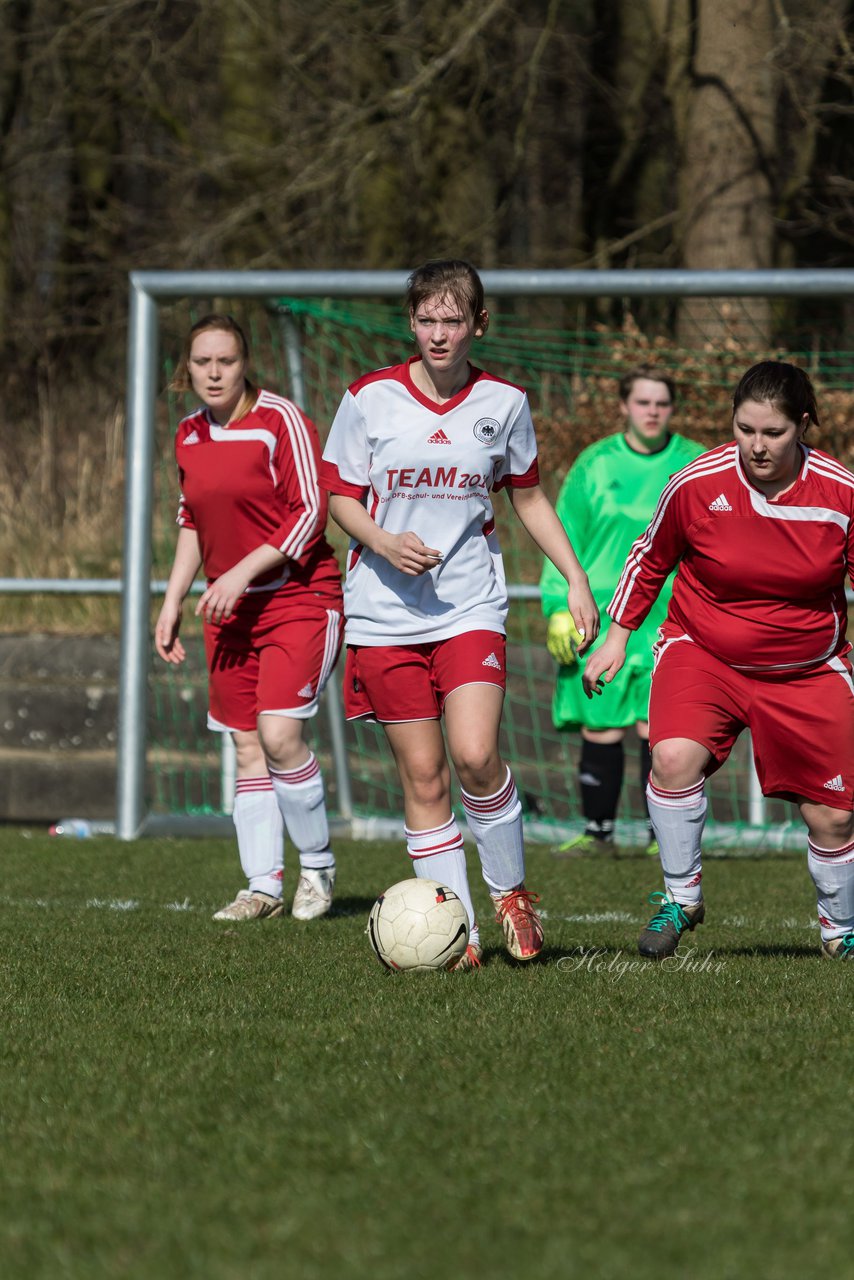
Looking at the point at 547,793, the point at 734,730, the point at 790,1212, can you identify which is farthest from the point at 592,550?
the point at 790,1212

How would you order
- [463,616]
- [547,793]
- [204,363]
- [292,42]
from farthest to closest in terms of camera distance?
[292,42], [547,793], [204,363], [463,616]

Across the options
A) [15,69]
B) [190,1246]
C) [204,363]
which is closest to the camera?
[190,1246]

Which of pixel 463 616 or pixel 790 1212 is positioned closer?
pixel 790 1212

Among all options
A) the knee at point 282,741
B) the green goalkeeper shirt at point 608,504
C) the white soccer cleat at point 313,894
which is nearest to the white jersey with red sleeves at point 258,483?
the knee at point 282,741

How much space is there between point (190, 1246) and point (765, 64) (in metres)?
12.8

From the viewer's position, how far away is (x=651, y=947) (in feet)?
15.8

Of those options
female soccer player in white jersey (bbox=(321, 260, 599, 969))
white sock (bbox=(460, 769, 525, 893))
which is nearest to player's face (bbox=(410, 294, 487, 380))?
female soccer player in white jersey (bbox=(321, 260, 599, 969))

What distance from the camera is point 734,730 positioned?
4.91m

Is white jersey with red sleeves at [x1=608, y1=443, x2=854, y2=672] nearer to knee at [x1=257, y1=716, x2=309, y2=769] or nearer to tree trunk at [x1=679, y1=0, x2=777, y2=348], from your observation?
knee at [x1=257, y1=716, x2=309, y2=769]

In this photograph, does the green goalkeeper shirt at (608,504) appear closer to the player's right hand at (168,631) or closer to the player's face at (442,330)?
the player's right hand at (168,631)

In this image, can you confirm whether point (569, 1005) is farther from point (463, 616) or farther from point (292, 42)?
point (292, 42)

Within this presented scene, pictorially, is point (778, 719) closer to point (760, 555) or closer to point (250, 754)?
point (760, 555)

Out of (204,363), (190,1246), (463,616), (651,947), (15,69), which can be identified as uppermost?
(15,69)

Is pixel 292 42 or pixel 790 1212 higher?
pixel 292 42
